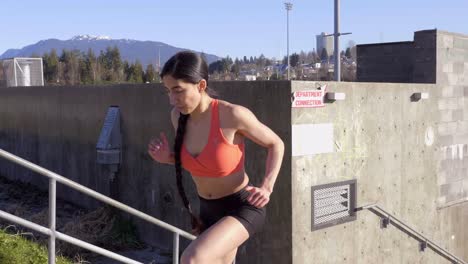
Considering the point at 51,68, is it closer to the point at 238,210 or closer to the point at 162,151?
the point at 162,151

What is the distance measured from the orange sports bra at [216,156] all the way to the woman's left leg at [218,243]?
26cm

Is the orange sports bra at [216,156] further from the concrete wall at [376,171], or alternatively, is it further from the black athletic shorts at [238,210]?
the concrete wall at [376,171]

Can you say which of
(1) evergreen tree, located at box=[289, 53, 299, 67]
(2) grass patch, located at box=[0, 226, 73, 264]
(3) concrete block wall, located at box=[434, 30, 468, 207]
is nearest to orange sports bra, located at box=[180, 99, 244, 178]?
(2) grass patch, located at box=[0, 226, 73, 264]

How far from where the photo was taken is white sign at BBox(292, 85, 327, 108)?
6.05 m

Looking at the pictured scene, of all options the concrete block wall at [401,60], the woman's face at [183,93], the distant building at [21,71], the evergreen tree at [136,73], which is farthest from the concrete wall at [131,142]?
the evergreen tree at [136,73]

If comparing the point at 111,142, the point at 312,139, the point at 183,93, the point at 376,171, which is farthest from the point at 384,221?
the point at 183,93

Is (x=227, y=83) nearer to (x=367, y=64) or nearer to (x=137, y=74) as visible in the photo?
(x=367, y=64)

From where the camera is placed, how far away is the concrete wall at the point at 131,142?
620 centimetres

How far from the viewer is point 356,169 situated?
22.9 ft

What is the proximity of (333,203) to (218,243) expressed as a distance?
12.9 ft

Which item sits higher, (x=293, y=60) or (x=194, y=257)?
(x=293, y=60)

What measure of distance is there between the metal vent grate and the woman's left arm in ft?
10.9

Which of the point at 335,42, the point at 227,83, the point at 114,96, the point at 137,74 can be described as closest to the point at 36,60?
the point at 335,42

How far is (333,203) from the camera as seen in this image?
261 inches
